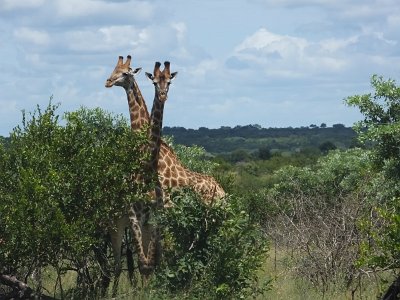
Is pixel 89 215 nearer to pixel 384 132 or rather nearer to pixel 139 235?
pixel 139 235

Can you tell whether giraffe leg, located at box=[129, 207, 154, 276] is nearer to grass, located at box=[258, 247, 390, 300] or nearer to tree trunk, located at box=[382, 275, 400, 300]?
grass, located at box=[258, 247, 390, 300]

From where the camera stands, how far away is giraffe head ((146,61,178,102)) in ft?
41.8

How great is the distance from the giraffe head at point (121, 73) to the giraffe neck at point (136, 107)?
0.66 ft

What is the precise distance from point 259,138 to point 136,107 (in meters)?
131

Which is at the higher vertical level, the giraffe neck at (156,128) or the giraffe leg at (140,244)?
the giraffe neck at (156,128)

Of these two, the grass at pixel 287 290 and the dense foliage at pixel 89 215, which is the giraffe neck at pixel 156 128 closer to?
the dense foliage at pixel 89 215

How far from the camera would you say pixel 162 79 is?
12.8m

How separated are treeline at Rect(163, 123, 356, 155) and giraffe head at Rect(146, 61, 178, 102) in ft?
288

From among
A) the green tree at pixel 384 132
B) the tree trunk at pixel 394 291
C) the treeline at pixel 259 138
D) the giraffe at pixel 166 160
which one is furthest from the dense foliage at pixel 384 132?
the treeline at pixel 259 138

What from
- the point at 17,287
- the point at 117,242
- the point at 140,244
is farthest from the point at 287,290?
the point at 17,287

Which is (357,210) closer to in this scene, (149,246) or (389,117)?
(149,246)

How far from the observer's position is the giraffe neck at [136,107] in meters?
14.1

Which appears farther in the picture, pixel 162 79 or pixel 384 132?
pixel 384 132

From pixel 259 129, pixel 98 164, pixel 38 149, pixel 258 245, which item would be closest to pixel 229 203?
pixel 258 245
